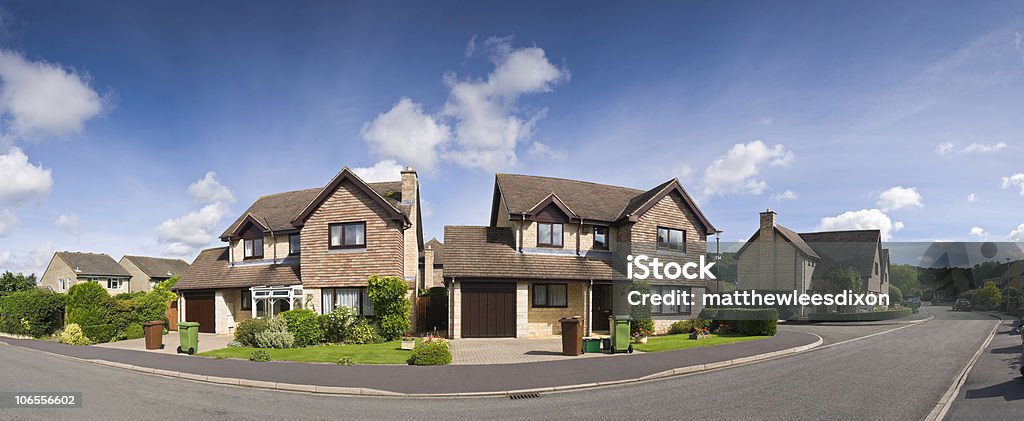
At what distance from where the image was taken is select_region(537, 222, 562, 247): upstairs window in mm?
26984

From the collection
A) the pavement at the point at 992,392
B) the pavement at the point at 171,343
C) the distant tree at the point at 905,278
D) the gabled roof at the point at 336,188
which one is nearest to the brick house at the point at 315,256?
the gabled roof at the point at 336,188

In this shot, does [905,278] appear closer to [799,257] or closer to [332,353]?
[799,257]

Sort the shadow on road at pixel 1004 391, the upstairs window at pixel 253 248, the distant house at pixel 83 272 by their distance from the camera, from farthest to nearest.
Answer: the distant house at pixel 83 272 < the upstairs window at pixel 253 248 < the shadow on road at pixel 1004 391

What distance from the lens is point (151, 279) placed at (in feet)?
227

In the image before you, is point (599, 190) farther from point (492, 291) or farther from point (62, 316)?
point (62, 316)

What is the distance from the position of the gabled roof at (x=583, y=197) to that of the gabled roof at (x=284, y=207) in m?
5.95

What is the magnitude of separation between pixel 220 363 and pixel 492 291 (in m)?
11.7

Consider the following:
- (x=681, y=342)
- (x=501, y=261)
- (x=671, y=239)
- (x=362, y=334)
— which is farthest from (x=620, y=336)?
(x=362, y=334)

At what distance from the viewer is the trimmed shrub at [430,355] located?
1611 centimetres

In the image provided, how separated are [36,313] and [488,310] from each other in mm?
25001

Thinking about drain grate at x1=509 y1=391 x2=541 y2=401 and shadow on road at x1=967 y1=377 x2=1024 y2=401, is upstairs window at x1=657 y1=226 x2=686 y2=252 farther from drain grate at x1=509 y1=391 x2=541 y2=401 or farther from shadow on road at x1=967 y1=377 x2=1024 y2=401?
drain grate at x1=509 y1=391 x2=541 y2=401

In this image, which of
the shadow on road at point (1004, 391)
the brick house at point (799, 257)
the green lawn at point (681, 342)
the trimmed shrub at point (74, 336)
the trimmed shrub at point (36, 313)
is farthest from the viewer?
the brick house at point (799, 257)

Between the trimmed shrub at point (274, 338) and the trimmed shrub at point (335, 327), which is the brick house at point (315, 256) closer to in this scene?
the trimmed shrub at point (335, 327)

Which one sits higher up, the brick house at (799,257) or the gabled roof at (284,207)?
the gabled roof at (284,207)
